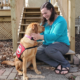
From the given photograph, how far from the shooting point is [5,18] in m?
5.76

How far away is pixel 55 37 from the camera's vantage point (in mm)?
2199

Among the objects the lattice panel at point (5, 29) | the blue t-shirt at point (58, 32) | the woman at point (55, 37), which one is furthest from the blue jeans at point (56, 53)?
the lattice panel at point (5, 29)

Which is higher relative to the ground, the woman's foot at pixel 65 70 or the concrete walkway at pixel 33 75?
the woman's foot at pixel 65 70

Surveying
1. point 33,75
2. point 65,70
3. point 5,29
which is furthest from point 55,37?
point 5,29

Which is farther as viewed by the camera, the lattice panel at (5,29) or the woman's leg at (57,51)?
the lattice panel at (5,29)

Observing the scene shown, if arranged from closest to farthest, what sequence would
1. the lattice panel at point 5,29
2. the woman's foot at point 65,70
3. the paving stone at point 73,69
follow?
1. the woman's foot at point 65,70
2. the paving stone at point 73,69
3. the lattice panel at point 5,29

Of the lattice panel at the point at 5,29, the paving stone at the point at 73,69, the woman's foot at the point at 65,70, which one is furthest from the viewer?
the lattice panel at the point at 5,29

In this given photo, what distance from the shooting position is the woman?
2.21 metres

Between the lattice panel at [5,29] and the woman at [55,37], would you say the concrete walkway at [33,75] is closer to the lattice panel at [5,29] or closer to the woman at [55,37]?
the woman at [55,37]

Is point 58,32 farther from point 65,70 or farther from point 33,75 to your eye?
point 33,75

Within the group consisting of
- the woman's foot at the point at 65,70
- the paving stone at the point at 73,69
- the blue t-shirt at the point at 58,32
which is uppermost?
the blue t-shirt at the point at 58,32

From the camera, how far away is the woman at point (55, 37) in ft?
7.24

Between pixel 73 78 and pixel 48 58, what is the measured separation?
2.47ft

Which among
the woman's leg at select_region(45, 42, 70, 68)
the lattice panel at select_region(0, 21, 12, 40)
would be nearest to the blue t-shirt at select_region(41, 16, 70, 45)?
the woman's leg at select_region(45, 42, 70, 68)
